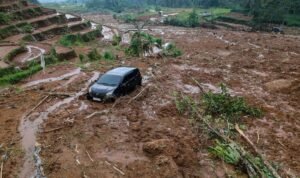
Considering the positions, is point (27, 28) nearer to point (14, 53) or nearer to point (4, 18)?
point (4, 18)

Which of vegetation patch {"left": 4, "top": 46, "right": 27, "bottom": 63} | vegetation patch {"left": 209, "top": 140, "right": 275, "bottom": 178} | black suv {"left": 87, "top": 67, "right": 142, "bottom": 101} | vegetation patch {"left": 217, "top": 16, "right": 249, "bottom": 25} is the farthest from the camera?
vegetation patch {"left": 217, "top": 16, "right": 249, "bottom": 25}

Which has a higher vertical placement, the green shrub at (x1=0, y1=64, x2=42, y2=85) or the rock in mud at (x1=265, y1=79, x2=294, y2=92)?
the green shrub at (x1=0, y1=64, x2=42, y2=85)

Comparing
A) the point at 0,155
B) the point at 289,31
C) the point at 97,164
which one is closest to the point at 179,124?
the point at 97,164

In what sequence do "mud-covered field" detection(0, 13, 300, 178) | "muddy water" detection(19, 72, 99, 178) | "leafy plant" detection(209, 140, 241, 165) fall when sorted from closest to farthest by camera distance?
"muddy water" detection(19, 72, 99, 178) < "mud-covered field" detection(0, 13, 300, 178) < "leafy plant" detection(209, 140, 241, 165)

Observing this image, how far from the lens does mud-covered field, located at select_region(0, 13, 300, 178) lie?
12.7 metres

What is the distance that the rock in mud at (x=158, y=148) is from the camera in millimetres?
13546

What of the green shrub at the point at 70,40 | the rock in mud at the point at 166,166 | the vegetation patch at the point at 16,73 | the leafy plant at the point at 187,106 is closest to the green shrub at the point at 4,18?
the green shrub at the point at 70,40

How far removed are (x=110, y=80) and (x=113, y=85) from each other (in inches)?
A: 19.9

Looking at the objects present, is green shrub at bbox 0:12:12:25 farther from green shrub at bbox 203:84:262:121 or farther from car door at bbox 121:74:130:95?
green shrub at bbox 203:84:262:121

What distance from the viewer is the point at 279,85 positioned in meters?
24.1

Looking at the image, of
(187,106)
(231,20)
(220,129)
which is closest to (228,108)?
(187,106)

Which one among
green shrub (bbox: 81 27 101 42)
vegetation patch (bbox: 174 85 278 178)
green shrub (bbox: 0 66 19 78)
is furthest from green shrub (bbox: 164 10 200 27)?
vegetation patch (bbox: 174 85 278 178)

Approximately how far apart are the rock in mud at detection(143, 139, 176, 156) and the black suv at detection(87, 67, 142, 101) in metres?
5.28

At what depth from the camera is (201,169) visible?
12.8 meters
